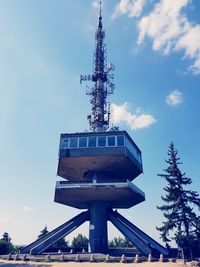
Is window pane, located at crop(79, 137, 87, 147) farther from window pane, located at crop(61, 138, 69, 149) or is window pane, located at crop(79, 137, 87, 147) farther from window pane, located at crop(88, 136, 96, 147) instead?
window pane, located at crop(61, 138, 69, 149)

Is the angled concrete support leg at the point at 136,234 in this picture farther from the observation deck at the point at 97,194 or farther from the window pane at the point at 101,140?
the window pane at the point at 101,140

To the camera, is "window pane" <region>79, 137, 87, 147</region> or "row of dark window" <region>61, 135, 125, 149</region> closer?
"row of dark window" <region>61, 135, 125, 149</region>

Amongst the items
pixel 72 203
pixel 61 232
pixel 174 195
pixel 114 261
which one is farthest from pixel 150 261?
pixel 72 203

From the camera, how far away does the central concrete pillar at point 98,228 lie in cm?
4250

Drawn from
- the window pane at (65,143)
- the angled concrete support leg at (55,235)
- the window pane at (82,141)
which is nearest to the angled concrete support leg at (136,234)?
the angled concrete support leg at (55,235)

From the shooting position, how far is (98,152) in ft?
136

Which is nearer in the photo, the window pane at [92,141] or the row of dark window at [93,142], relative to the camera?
the row of dark window at [93,142]

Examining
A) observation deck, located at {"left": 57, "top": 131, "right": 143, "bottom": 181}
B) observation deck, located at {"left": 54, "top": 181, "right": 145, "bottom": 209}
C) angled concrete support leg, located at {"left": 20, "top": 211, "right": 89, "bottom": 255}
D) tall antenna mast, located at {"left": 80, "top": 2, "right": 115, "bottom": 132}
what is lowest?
angled concrete support leg, located at {"left": 20, "top": 211, "right": 89, "bottom": 255}

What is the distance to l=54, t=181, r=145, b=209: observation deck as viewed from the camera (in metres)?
40.3

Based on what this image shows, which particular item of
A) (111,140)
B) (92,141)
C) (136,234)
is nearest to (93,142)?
(92,141)

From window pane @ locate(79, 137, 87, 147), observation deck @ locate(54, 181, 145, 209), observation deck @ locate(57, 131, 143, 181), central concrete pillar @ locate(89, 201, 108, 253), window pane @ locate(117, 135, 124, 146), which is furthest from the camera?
central concrete pillar @ locate(89, 201, 108, 253)

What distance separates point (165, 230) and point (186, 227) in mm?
2739

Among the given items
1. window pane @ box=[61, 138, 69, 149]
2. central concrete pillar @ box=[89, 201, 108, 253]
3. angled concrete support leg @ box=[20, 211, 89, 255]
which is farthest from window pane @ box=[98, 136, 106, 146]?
angled concrete support leg @ box=[20, 211, 89, 255]

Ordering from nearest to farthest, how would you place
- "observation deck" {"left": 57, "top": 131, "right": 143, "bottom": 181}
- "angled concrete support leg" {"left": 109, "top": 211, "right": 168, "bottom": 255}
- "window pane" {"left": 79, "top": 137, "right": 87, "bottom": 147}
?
"angled concrete support leg" {"left": 109, "top": 211, "right": 168, "bottom": 255}
"observation deck" {"left": 57, "top": 131, "right": 143, "bottom": 181}
"window pane" {"left": 79, "top": 137, "right": 87, "bottom": 147}
